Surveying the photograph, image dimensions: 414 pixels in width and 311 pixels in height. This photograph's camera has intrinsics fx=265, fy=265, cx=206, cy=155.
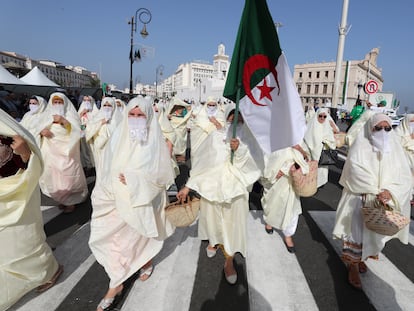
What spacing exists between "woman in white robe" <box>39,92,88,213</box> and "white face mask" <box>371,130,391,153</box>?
450 cm

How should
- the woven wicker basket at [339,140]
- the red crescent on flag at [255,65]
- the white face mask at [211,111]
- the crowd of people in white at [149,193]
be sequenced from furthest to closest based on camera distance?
the white face mask at [211,111]
the woven wicker basket at [339,140]
the red crescent on flag at [255,65]
the crowd of people in white at [149,193]

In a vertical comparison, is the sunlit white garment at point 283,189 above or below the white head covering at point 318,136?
below

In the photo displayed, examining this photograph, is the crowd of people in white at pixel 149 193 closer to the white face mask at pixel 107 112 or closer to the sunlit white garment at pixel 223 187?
the sunlit white garment at pixel 223 187

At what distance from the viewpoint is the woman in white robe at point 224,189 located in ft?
9.11

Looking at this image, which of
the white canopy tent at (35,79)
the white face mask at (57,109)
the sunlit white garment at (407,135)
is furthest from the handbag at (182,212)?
the white canopy tent at (35,79)

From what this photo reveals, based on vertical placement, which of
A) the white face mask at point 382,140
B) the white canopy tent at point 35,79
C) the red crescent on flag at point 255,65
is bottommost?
the white face mask at point 382,140

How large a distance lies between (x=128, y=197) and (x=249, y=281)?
1603 millimetres

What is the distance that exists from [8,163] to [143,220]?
51.5 inches

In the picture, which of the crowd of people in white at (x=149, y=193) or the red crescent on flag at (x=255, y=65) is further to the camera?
the red crescent on flag at (x=255, y=65)

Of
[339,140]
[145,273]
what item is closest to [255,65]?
[145,273]

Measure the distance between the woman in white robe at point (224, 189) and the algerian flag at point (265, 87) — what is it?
12.4 inches

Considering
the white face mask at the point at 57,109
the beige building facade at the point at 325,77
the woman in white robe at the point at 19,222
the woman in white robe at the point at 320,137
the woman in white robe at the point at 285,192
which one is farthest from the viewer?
the beige building facade at the point at 325,77

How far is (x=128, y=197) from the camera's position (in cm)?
253

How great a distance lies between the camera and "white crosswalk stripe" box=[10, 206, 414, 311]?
2.55 metres
